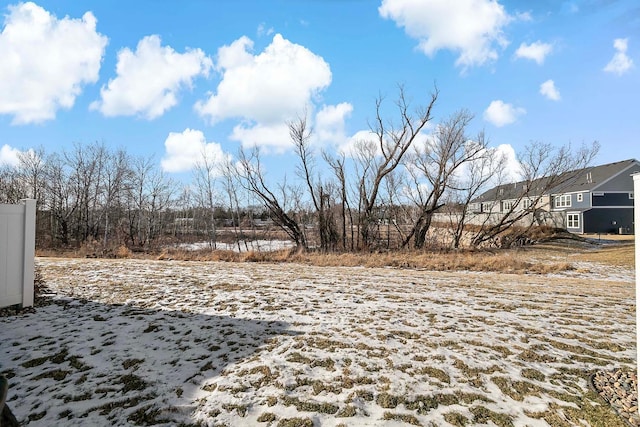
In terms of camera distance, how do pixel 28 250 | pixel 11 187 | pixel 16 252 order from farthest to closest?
pixel 11 187 → pixel 28 250 → pixel 16 252

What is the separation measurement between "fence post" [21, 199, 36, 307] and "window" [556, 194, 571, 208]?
37766mm

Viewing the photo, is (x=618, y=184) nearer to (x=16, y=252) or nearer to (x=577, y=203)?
(x=577, y=203)

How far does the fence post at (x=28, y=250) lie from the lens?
4688 mm

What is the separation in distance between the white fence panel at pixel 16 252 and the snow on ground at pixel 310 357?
1.27 feet

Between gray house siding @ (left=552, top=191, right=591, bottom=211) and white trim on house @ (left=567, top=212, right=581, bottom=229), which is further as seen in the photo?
white trim on house @ (left=567, top=212, right=581, bottom=229)

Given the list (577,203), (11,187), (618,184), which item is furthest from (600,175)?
(11,187)

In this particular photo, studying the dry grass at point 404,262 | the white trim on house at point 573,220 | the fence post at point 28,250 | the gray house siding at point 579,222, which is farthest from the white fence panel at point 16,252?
the white trim on house at point 573,220

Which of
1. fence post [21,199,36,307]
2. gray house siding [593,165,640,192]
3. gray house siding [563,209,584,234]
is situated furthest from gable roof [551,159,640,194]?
fence post [21,199,36,307]

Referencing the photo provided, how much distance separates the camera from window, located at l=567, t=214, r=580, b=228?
30.2 meters

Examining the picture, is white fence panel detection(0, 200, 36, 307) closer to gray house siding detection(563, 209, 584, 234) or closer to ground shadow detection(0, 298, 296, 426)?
ground shadow detection(0, 298, 296, 426)

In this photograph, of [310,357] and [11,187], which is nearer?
[310,357]

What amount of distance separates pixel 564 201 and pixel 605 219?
11.6 feet

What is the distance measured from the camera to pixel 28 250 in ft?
15.5

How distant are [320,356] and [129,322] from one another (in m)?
2.78
